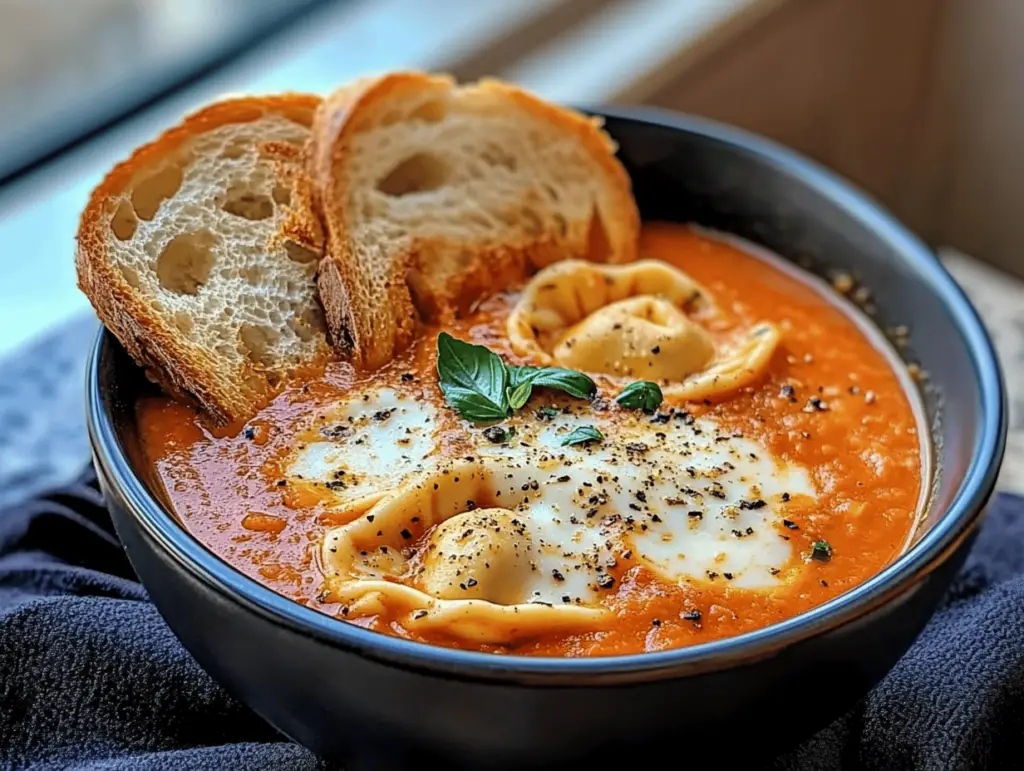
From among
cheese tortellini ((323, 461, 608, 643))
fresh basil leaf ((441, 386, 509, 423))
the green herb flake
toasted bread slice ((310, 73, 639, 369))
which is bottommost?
the green herb flake

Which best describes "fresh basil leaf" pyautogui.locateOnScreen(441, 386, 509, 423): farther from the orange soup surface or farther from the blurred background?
the blurred background

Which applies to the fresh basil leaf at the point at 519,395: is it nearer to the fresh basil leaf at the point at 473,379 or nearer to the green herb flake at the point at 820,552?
the fresh basil leaf at the point at 473,379

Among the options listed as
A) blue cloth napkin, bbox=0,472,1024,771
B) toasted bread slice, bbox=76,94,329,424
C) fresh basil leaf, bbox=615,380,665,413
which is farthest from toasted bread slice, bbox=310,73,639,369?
blue cloth napkin, bbox=0,472,1024,771

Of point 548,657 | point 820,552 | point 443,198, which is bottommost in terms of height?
point 820,552

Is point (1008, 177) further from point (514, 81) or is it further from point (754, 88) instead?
point (514, 81)

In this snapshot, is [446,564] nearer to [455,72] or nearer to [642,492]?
[642,492]

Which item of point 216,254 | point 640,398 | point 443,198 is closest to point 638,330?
point 640,398
